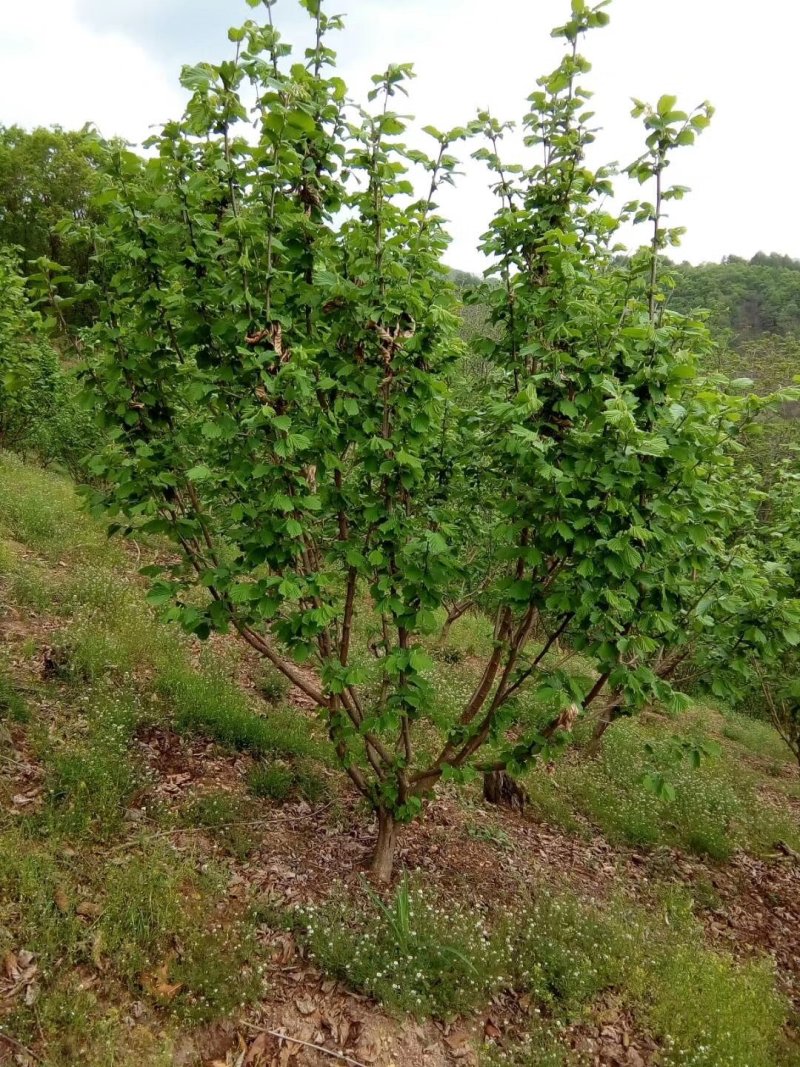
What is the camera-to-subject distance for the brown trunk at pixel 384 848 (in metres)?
4.39

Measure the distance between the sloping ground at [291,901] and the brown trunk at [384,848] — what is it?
17cm

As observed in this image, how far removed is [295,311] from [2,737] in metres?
3.55

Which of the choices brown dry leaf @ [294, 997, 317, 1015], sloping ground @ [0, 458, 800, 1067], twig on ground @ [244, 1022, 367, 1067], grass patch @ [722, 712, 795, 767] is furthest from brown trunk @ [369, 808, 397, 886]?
grass patch @ [722, 712, 795, 767]

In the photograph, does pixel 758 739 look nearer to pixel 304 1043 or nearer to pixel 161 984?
pixel 304 1043

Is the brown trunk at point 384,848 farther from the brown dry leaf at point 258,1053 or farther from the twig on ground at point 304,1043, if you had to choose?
the brown dry leaf at point 258,1053

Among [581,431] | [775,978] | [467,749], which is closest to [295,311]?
[581,431]

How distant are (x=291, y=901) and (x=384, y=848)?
75 centimetres

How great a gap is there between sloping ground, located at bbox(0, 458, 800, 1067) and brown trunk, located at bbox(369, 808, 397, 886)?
175 mm

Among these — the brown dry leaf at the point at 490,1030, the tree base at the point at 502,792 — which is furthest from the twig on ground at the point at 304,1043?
the tree base at the point at 502,792

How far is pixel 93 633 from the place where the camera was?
5848mm

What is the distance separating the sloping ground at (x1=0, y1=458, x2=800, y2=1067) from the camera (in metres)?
3.17

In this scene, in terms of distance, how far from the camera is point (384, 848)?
443cm

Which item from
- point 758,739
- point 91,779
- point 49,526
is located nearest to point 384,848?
point 91,779

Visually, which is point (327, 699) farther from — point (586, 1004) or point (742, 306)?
point (742, 306)
